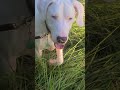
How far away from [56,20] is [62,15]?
0.22 feet

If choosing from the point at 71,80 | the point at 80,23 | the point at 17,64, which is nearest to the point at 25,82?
the point at 17,64

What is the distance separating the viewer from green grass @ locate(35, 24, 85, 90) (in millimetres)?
2787

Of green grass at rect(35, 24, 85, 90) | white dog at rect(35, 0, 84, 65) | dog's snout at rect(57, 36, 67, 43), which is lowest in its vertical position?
green grass at rect(35, 24, 85, 90)

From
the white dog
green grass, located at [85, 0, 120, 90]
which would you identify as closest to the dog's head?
the white dog

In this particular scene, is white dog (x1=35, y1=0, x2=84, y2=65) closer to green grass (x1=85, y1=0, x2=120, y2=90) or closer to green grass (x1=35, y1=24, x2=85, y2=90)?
green grass (x1=35, y1=24, x2=85, y2=90)

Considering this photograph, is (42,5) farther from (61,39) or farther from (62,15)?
(61,39)

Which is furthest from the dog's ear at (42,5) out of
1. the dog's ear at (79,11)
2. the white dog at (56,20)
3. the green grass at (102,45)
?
the green grass at (102,45)

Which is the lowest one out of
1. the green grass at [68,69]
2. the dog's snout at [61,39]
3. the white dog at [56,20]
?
the green grass at [68,69]

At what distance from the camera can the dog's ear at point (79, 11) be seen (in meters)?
2.74

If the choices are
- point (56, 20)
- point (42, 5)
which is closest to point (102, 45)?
point (56, 20)

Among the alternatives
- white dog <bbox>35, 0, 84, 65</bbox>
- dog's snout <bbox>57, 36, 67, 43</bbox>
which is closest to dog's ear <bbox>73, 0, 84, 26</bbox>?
white dog <bbox>35, 0, 84, 65</bbox>

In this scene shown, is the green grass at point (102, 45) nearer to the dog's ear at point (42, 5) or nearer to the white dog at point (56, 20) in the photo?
the white dog at point (56, 20)

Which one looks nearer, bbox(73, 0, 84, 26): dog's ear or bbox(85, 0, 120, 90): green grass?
bbox(73, 0, 84, 26): dog's ear

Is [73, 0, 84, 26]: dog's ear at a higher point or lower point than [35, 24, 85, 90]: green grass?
higher
